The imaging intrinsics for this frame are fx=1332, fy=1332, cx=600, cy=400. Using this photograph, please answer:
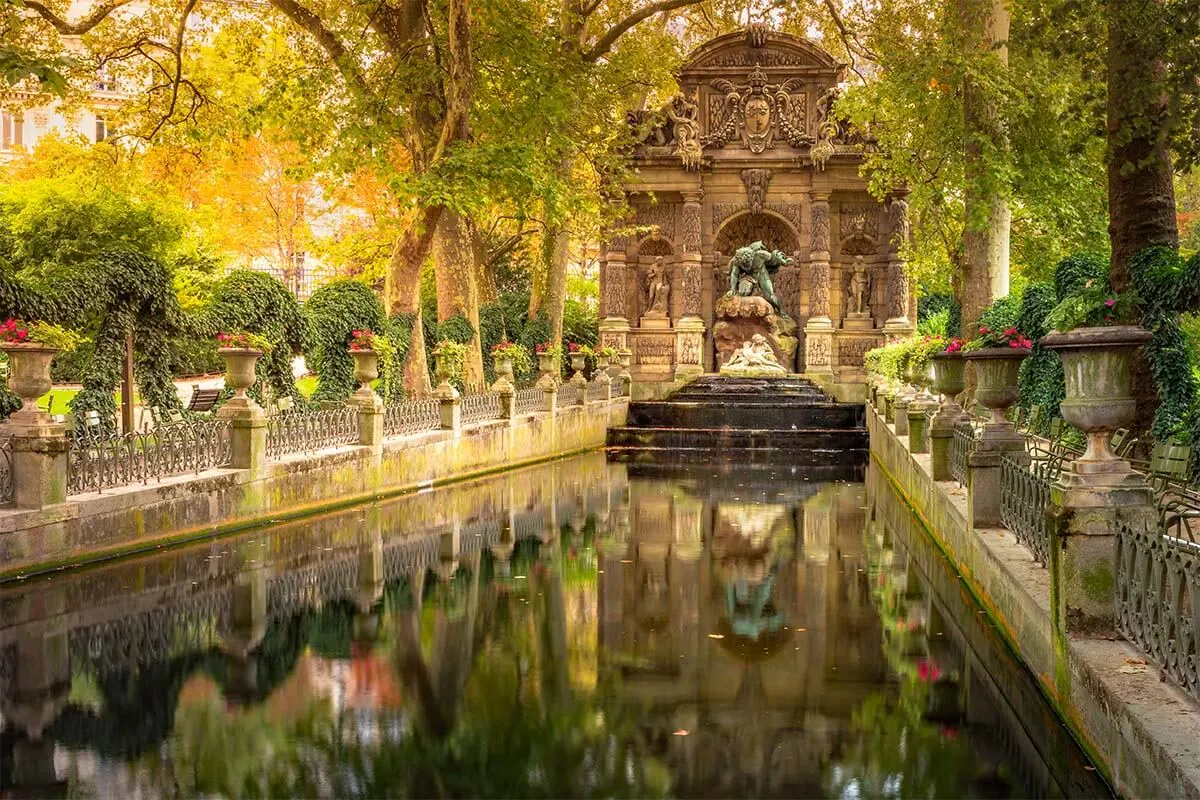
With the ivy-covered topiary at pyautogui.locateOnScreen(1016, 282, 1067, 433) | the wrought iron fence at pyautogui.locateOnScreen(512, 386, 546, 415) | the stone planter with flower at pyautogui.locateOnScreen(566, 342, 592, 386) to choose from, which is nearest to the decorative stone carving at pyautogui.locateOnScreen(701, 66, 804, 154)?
the stone planter with flower at pyautogui.locateOnScreen(566, 342, 592, 386)

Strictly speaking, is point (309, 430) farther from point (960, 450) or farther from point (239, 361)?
point (960, 450)

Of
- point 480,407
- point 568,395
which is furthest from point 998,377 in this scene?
point 568,395

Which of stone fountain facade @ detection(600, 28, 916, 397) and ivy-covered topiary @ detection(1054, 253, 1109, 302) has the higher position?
stone fountain facade @ detection(600, 28, 916, 397)

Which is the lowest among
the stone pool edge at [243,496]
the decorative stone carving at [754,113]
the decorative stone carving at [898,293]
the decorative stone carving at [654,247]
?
the stone pool edge at [243,496]

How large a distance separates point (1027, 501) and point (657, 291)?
28916 mm

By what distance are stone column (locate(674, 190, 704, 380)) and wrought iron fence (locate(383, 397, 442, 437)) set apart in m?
16.3

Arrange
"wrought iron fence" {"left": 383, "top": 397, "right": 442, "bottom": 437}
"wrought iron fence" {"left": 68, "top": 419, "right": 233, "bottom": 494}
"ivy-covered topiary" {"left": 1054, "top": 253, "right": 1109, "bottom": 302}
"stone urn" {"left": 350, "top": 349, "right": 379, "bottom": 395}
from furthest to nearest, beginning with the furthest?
"wrought iron fence" {"left": 383, "top": 397, "right": 442, "bottom": 437} → "stone urn" {"left": 350, "top": 349, "right": 379, "bottom": 395} → "ivy-covered topiary" {"left": 1054, "top": 253, "right": 1109, "bottom": 302} → "wrought iron fence" {"left": 68, "top": 419, "right": 233, "bottom": 494}

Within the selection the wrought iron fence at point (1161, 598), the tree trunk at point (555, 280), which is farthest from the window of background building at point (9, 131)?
the wrought iron fence at point (1161, 598)

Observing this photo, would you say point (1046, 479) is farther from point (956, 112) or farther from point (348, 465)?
point (956, 112)

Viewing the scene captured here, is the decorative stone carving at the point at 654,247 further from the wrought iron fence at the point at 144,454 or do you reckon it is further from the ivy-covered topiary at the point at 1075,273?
the wrought iron fence at the point at 144,454

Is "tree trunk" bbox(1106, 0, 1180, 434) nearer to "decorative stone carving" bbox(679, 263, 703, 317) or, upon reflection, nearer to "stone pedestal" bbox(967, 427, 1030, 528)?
"stone pedestal" bbox(967, 427, 1030, 528)

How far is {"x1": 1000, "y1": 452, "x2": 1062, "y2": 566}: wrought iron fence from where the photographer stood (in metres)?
8.49

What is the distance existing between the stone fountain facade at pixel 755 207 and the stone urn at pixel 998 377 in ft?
83.8

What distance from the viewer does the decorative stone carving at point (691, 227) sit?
3728 centimetres
